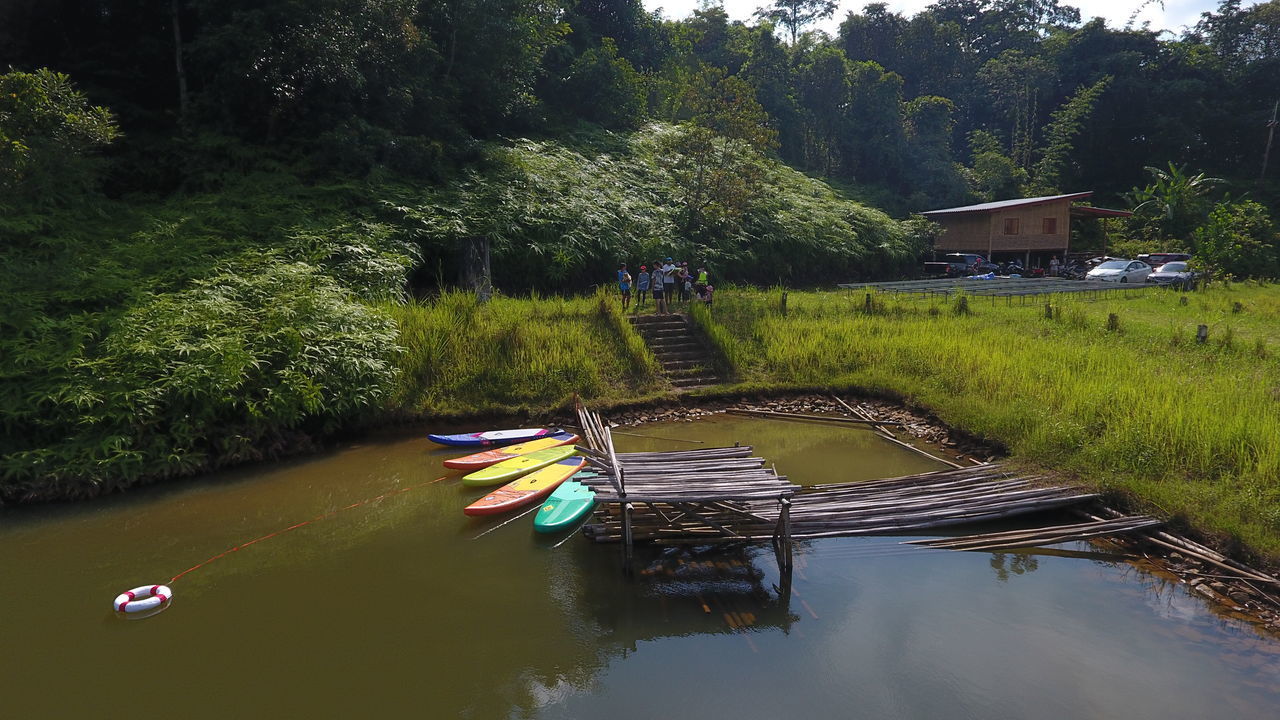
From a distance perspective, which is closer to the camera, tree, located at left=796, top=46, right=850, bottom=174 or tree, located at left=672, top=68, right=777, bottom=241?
tree, located at left=672, top=68, right=777, bottom=241

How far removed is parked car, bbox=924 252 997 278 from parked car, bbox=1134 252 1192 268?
17.9 feet

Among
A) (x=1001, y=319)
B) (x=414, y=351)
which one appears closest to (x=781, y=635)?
(x=414, y=351)

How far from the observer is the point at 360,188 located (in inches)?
618

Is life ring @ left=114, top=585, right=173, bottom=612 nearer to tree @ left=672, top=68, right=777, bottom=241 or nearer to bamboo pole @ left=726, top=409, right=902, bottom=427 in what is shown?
bamboo pole @ left=726, top=409, right=902, bottom=427

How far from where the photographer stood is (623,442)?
10.9m

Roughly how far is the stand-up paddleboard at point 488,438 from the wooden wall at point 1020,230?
24414mm

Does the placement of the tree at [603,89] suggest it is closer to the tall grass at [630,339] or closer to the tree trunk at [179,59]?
the tree trunk at [179,59]

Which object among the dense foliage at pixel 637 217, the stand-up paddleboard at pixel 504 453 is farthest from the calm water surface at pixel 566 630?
the dense foliage at pixel 637 217

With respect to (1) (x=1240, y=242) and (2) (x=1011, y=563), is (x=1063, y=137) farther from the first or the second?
(2) (x=1011, y=563)

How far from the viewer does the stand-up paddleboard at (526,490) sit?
802 cm

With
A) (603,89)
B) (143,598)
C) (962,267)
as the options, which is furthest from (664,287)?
(962,267)

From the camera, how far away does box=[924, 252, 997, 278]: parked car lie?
26438 mm

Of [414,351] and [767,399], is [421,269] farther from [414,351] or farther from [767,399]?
[767,399]

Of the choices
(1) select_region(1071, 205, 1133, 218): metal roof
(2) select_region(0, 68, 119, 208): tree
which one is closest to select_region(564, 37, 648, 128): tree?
(2) select_region(0, 68, 119, 208): tree
